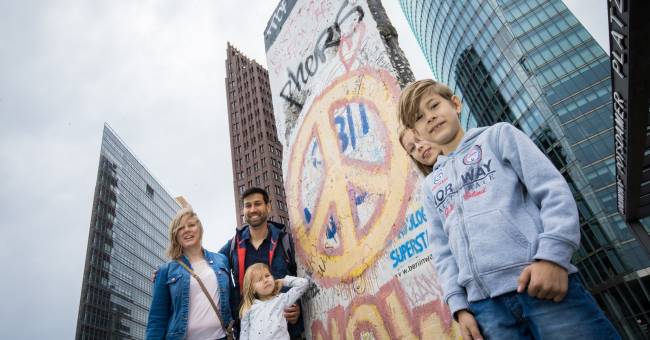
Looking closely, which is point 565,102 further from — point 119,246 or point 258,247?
point 119,246

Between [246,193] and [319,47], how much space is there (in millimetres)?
1592

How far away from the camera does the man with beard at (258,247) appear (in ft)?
10.4

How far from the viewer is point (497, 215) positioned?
1.32 m

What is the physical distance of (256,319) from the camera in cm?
271

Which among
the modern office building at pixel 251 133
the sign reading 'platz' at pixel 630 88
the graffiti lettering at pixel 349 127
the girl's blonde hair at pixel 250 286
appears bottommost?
the girl's blonde hair at pixel 250 286

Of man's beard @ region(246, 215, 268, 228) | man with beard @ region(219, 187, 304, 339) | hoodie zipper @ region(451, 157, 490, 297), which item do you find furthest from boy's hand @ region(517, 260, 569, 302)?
man's beard @ region(246, 215, 268, 228)

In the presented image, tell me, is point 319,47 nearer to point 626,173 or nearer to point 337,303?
point 337,303

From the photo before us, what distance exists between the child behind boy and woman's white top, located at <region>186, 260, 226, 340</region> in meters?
0.20

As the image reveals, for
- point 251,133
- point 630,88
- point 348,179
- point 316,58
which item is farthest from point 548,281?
point 251,133

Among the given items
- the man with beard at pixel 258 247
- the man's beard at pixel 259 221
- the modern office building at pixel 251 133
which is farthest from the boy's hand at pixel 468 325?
the modern office building at pixel 251 133

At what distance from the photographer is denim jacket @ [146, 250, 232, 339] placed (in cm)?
265

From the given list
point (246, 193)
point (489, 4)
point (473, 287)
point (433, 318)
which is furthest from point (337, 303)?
point (489, 4)

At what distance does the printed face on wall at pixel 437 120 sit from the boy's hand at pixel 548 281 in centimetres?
70

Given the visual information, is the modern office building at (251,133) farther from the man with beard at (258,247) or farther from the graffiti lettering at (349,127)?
the graffiti lettering at (349,127)
